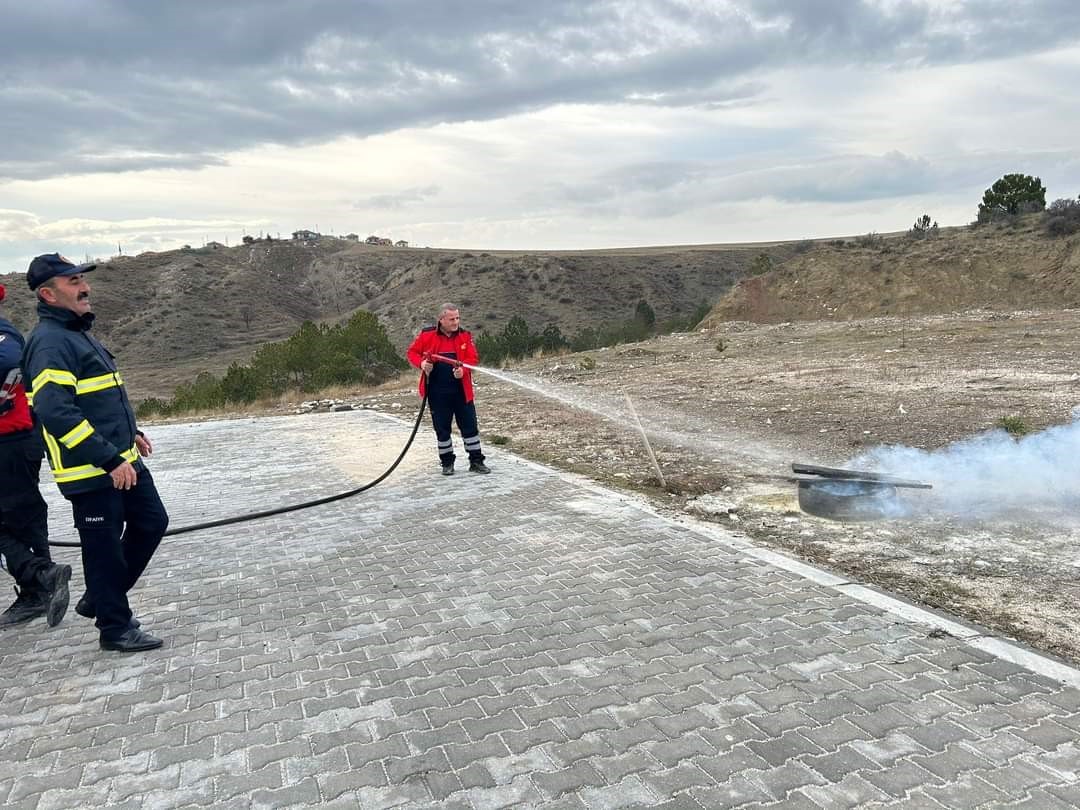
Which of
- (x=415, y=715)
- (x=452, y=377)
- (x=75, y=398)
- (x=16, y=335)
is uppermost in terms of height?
(x=16, y=335)

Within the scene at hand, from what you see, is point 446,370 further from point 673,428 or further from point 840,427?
point 840,427

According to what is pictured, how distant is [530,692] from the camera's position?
360cm

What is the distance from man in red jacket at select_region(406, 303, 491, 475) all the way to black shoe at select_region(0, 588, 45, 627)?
4.15 m

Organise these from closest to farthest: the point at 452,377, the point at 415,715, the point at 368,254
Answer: the point at 415,715
the point at 452,377
the point at 368,254

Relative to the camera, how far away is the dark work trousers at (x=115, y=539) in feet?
13.3

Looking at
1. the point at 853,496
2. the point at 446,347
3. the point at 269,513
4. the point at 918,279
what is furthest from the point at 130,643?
the point at 918,279

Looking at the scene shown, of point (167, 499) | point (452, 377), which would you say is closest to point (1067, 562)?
point (452, 377)

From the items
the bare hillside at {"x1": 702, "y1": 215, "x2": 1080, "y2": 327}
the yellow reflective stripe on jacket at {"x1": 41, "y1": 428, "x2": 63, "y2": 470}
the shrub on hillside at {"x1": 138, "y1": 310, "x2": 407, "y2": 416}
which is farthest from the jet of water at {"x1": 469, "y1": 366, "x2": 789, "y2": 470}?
the bare hillside at {"x1": 702, "y1": 215, "x2": 1080, "y2": 327}

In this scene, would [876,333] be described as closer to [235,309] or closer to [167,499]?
[167,499]

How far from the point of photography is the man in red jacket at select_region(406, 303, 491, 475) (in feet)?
27.1

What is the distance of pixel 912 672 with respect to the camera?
3.62 metres

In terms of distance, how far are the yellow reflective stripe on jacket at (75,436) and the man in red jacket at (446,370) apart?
443cm

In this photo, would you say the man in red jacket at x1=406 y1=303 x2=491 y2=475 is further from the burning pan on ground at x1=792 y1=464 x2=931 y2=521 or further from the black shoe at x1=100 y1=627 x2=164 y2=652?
the black shoe at x1=100 y1=627 x2=164 y2=652

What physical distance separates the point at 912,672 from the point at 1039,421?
7.02 metres
